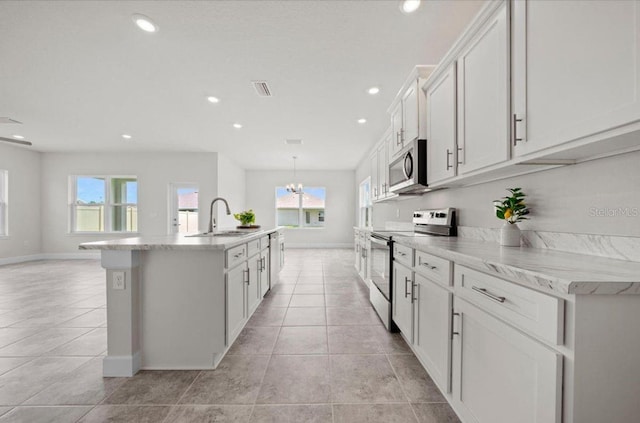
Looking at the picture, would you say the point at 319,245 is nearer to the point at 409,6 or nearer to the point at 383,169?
the point at 383,169

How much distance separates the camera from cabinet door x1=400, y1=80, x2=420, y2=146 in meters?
2.52

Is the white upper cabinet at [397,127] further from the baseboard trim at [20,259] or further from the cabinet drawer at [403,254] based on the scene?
the baseboard trim at [20,259]

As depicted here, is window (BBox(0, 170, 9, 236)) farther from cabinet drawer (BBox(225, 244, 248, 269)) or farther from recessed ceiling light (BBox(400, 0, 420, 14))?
recessed ceiling light (BBox(400, 0, 420, 14))

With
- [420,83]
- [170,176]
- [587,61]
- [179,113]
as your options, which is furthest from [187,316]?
[170,176]

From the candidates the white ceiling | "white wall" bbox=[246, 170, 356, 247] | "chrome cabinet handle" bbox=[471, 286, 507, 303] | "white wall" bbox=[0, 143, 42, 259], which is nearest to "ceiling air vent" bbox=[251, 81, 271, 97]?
the white ceiling

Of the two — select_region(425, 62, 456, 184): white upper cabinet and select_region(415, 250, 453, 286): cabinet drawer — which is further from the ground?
select_region(425, 62, 456, 184): white upper cabinet

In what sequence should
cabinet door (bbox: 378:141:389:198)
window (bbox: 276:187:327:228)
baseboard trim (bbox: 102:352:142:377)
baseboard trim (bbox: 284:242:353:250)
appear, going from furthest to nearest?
window (bbox: 276:187:327:228), baseboard trim (bbox: 284:242:353:250), cabinet door (bbox: 378:141:389:198), baseboard trim (bbox: 102:352:142:377)

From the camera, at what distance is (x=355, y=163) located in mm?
7965

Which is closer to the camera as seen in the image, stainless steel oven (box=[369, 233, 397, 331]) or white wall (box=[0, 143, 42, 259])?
stainless steel oven (box=[369, 233, 397, 331])

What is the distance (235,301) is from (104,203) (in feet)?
22.9

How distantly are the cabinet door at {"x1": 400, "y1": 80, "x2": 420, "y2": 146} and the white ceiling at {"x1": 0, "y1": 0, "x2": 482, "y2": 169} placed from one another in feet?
1.18

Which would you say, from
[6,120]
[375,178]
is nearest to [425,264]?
[375,178]

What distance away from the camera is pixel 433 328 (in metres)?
1.63

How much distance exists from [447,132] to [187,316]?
2400 mm
